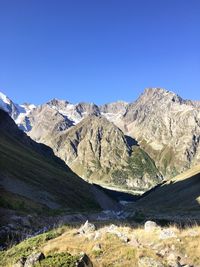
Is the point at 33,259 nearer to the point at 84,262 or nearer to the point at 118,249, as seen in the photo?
the point at 84,262

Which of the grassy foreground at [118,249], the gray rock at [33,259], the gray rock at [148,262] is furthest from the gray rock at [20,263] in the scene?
the gray rock at [148,262]

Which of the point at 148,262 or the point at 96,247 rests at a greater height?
the point at 96,247

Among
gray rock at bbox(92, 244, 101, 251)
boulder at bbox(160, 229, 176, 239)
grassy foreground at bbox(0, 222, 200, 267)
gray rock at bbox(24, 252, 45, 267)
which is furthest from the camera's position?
boulder at bbox(160, 229, 176, 239)

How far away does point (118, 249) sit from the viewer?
2041cm

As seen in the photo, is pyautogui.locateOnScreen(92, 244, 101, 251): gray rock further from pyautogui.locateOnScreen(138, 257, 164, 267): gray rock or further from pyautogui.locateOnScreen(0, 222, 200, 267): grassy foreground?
pyautogui.locateOnScreen(138, 257, 164, 267): gray rock

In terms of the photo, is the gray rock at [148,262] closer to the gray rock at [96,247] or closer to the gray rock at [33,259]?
the gray rock at [96,247]

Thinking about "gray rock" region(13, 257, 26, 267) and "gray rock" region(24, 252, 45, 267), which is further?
"gray rock" region(13, 257, 26, 267)

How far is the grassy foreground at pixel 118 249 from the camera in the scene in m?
18.4

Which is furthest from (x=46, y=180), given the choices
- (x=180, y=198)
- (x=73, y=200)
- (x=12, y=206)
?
(x=12, y=206)

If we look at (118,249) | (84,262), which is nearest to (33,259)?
(84,262)

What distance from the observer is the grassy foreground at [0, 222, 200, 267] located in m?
18.4

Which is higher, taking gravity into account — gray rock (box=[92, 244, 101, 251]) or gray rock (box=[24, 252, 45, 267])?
gray rock (box=[92, 244, 101, 251])

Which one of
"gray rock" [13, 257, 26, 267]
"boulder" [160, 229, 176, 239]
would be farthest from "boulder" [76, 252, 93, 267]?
"boulder" [160, 229, 176, 239]

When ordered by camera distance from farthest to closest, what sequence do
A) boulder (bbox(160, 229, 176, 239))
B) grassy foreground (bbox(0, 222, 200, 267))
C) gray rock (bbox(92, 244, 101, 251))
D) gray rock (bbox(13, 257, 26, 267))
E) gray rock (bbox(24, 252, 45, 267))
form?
boulder (bbox(160, 229, 176, 239))
gray rock (bbox(92, 244, 101, 251))
gray rock (bbox(13, 257, 26, 267))
grassy foreground (bbox(0, 222, 200, 267))
gray rock (bbox(24, 252, 45, 267))
